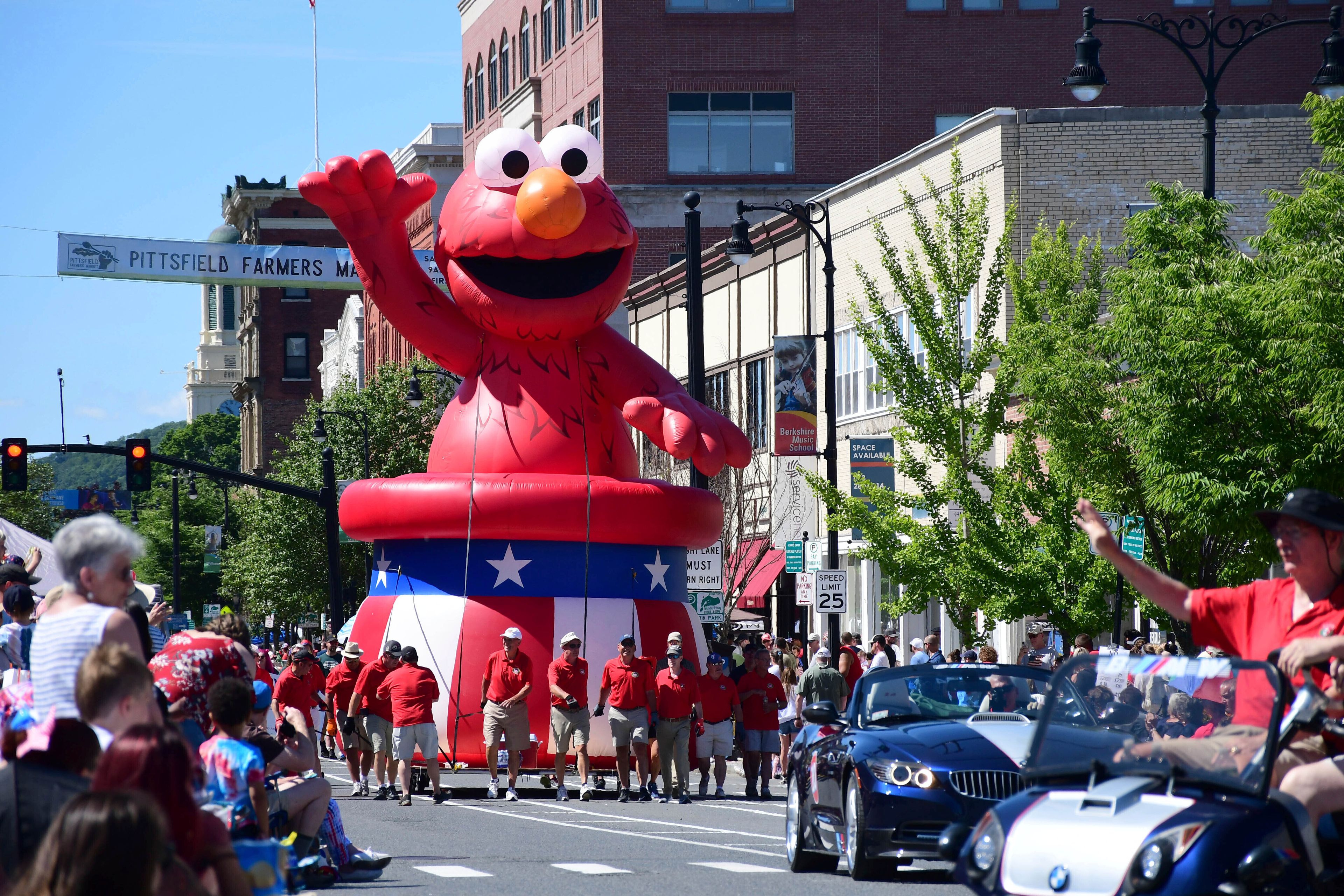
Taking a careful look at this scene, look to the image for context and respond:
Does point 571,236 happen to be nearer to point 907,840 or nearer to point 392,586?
point 392,586

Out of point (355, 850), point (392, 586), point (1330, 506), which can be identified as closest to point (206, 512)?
point (392, 586)

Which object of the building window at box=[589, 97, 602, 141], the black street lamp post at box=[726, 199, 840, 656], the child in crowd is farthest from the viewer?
the building window at box=[589, 97, 602, 141]

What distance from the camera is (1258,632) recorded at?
715cm

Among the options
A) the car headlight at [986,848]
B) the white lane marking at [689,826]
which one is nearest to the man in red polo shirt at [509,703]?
the white lane marking at [689,826]

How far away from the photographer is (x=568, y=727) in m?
20.4

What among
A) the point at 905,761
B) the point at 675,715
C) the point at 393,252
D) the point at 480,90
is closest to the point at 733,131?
the point at 480,90

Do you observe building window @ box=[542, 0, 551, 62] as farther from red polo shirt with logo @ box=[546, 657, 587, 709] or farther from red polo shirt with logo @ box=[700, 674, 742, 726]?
red polo shirt with logo @ box=[546, 657, 587, 709]

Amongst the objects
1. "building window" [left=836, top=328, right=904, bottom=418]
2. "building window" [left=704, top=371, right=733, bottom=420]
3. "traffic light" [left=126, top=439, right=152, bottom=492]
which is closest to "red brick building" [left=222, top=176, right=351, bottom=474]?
"building window" [left=704, top=371, right=733, bottom=420]

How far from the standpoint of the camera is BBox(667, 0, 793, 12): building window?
181ft

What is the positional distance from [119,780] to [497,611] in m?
16.0

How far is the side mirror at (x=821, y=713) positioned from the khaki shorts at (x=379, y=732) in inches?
357

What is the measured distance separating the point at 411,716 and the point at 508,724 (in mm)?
1140

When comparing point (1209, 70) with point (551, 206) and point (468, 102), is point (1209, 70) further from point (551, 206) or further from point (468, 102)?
point (468, 102)

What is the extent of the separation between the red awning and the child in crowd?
35.1 m
